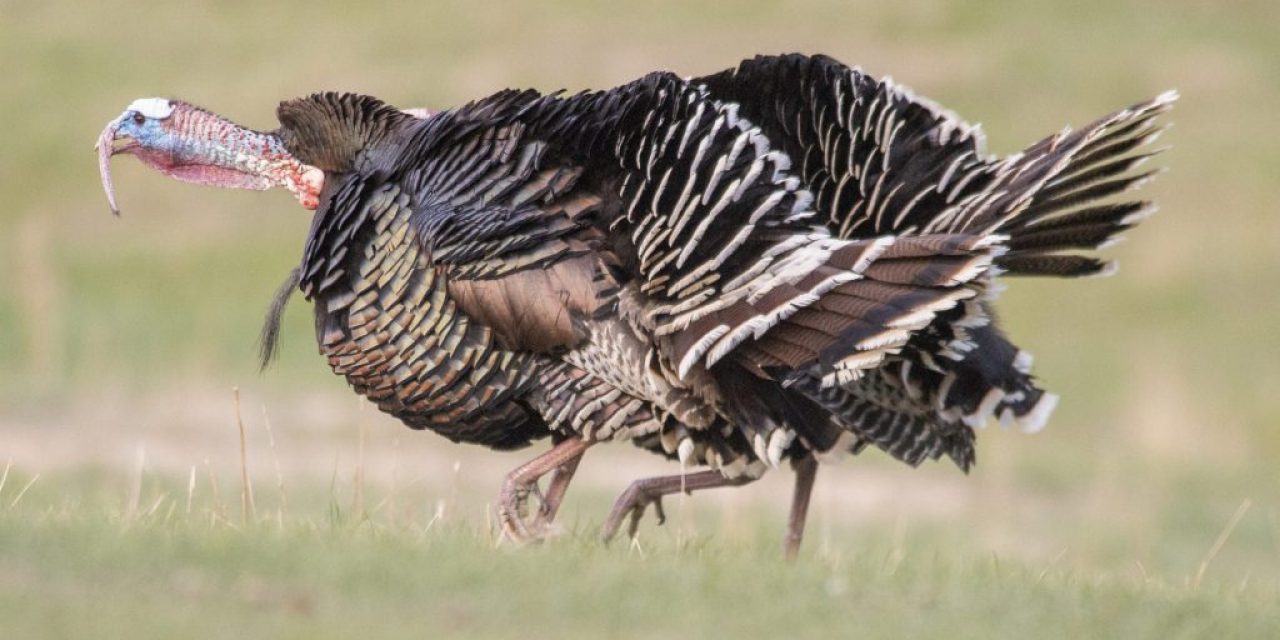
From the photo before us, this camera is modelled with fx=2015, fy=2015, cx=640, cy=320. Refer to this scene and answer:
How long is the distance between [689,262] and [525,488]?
3.53 ft

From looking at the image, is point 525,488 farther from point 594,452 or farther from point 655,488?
point 594,452

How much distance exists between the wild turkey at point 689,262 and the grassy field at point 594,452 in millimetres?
507

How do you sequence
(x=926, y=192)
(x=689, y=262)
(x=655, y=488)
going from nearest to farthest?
(x=689, y=262), (x=926, y=192), (x=655, y=488)

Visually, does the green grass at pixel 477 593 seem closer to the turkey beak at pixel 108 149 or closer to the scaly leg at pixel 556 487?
the scaly leg at pixel 556 487

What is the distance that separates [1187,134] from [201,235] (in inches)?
479

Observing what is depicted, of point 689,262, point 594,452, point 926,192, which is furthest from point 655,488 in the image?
point 594,452

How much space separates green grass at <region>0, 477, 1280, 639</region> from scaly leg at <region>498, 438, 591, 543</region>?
507 mm

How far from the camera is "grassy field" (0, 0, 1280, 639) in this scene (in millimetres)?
5492

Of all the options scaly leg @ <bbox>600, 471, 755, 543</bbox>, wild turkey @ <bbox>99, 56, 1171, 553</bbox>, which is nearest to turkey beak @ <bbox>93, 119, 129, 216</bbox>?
wild turkey @ <bbox>99, 56, 1171, 553</bbox>

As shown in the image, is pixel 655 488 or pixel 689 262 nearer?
pixel 689 262

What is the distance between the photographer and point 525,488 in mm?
7129

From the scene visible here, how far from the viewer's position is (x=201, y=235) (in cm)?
2433

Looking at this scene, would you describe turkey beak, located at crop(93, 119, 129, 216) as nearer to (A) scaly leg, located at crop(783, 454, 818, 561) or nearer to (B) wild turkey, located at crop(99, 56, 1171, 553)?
(B) wild turkey, located at crop(99, 56, 1171, 553)

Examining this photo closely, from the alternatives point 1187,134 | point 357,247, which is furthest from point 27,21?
point 357,247
